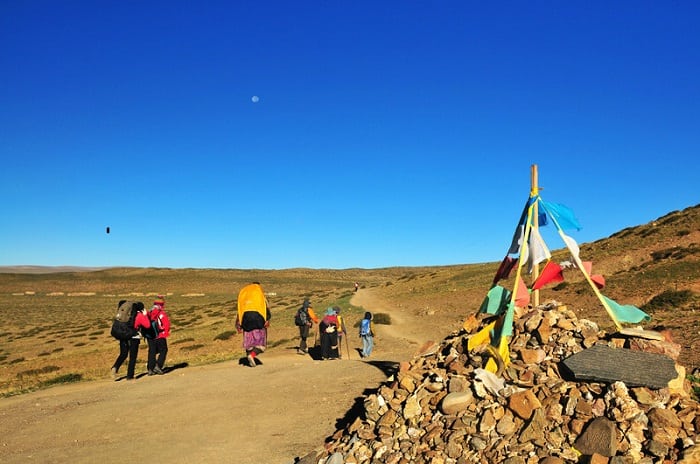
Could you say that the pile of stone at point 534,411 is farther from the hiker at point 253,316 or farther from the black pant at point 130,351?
the black pant at point 130,351

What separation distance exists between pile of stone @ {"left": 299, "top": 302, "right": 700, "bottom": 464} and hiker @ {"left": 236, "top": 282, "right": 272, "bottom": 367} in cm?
690

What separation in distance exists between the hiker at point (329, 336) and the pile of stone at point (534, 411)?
8.93 metres

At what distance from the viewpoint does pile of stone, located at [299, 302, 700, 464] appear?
6254mm

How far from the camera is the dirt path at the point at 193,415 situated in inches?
351

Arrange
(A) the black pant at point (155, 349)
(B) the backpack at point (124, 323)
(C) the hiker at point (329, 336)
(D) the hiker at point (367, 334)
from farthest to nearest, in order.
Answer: (D) the hiker at point (367, 334) → (C) the hiker at point (329, 336) → (A) the black pant at point (155, 349) → (B) the backpack at point (124, 323)

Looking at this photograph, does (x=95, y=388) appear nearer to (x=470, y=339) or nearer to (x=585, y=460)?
(x=470, y=339)

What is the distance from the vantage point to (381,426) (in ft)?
25.6

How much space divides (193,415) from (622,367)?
8.26m

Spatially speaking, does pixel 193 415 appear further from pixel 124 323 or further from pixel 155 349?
pixel 124 323

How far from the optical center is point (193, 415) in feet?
35.5

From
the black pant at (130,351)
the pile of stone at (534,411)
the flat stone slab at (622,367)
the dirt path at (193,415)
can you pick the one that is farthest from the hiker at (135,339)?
the flat stone slab at (622,367)

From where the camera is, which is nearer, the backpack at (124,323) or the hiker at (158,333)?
the backpack at (124,323)

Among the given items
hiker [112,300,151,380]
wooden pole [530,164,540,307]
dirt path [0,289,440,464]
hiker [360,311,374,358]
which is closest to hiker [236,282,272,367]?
dirt path [0,289,440,464]

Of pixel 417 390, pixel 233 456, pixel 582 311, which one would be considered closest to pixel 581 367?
pixel 417 390
